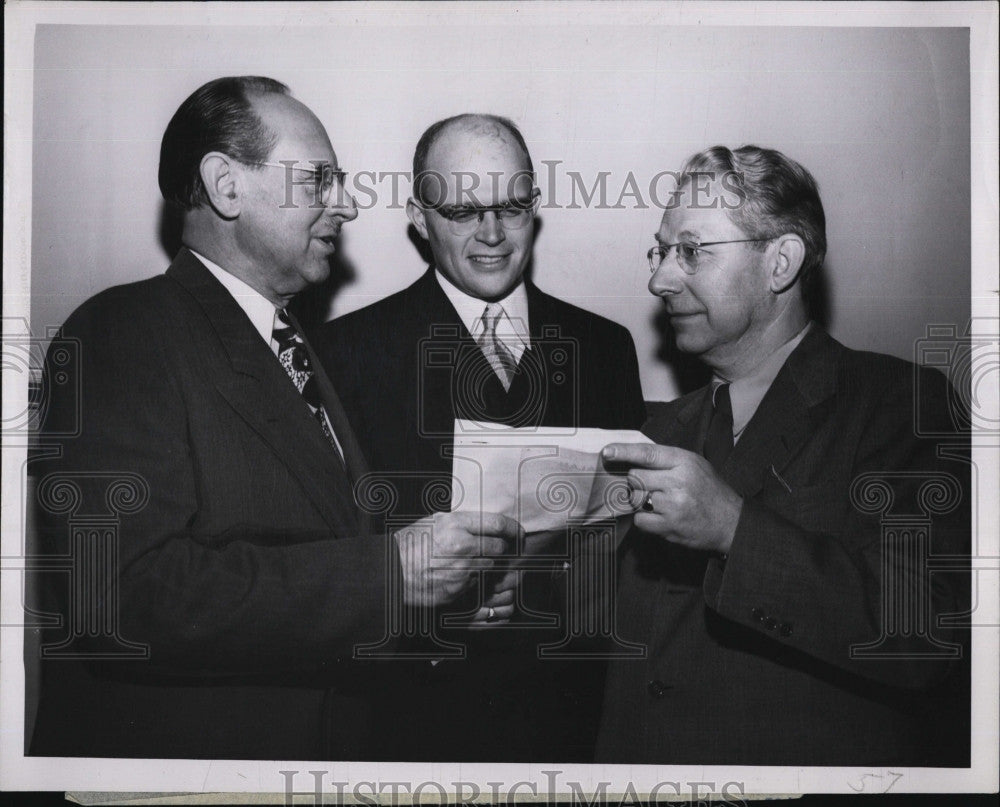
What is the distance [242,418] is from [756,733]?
5.44ft

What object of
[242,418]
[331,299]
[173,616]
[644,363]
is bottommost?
[173,616]

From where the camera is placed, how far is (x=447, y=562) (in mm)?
2668

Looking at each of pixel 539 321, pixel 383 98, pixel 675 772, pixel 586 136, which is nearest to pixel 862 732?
pixel 675 772

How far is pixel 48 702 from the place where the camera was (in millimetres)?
2807

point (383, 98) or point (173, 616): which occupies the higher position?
point (383, 98)

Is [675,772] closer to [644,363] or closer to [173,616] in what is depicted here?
[644,363]

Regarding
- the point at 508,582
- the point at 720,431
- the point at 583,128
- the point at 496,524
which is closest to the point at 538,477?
the point at 496,524

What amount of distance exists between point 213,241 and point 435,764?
161cm

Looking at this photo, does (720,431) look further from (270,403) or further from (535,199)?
(270,403)

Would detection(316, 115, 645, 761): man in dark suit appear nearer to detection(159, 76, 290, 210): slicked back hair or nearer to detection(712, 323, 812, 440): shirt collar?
detection(712, 323, 812, 440): shirt collar

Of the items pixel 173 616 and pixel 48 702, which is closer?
pixel 173 616

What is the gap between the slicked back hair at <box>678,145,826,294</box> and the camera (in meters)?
2.68

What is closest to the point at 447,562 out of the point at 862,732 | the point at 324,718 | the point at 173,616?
the point at 324,718

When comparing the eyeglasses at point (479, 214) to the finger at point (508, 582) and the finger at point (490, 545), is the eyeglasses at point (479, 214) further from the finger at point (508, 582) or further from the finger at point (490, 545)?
the finger at point (508, 582)
